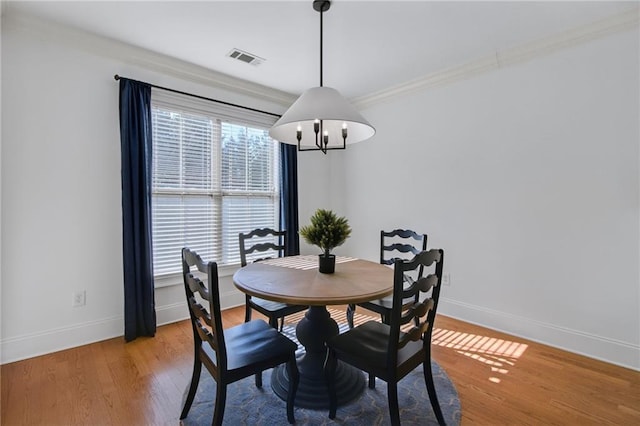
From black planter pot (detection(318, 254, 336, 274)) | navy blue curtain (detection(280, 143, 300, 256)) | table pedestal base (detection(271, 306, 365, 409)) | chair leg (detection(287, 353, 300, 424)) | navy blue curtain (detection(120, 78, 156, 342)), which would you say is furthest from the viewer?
navy blue curtain (detection(280, 143, 300, 256))

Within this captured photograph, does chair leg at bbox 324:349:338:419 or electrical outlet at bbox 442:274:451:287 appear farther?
electrical outlet at bbox 442:274:451:287

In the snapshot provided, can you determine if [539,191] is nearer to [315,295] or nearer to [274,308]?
[315,295]

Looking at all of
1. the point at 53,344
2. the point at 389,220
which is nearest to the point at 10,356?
the point at 53,344

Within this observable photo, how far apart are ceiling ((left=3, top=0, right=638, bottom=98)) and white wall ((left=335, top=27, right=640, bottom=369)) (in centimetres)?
36

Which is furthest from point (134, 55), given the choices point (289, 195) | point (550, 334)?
point (550, 334)

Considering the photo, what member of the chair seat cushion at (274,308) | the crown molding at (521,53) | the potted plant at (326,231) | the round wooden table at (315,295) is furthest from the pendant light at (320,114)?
the crown molding at (521,53)

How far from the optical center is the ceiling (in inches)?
85.4

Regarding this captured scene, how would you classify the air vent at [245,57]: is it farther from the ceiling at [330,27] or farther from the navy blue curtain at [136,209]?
the navy blue curtain at [136,209]

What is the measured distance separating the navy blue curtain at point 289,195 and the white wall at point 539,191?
1.25 m

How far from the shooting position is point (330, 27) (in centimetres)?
241

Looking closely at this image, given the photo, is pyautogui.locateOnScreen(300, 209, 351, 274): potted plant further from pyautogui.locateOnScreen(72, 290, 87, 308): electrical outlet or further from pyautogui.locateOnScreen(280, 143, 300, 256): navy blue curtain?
pyautogui.locateOnScreen(72, 290, 87, 308): electrical outlet

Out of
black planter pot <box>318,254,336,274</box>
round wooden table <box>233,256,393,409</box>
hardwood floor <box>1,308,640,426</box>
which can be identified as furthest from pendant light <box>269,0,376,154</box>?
hardwood floor <box>1,308,640,426</box>

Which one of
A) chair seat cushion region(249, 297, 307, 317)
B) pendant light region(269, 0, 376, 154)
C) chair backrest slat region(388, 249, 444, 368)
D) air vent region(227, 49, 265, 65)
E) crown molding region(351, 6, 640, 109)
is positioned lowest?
chair seat cushion region(249, 297, 307, 317)

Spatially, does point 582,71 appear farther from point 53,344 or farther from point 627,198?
point 53,344
